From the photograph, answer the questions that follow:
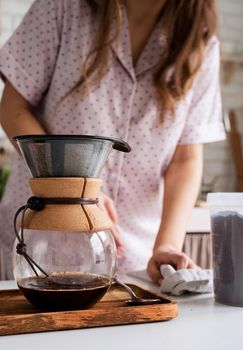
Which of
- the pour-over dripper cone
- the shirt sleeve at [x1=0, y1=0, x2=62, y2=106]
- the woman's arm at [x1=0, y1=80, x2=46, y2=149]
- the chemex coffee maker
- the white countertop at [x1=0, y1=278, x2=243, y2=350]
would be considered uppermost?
the shirt sleeve at [x1=0, y1=0, x2=62, y2=106]

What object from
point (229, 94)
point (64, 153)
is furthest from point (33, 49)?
point (229, 94)

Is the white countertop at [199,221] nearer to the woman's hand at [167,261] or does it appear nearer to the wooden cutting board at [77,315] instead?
the woman's hand at [167,261]

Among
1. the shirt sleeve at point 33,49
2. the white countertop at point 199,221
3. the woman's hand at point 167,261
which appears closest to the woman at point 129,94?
the shirt sleeve at point 33,49

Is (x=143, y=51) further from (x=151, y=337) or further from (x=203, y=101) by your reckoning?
(x=151, y=337)

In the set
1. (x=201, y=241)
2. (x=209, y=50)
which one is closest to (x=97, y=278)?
(x=209, y=50)

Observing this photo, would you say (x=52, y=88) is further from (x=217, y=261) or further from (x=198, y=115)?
(x=217, y=261)

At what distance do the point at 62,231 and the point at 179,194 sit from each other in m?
0.58

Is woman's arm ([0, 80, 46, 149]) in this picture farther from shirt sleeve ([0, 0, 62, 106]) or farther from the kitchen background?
the kitchen background

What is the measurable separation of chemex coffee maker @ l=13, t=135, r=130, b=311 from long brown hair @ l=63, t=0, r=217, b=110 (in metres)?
0.51

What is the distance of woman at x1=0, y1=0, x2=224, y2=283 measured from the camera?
113 cm

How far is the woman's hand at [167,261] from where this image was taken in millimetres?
881

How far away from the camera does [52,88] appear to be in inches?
45.3

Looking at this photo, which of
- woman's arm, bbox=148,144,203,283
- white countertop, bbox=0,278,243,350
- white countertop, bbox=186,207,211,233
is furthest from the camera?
white countertop, bbox=186,207,211,233

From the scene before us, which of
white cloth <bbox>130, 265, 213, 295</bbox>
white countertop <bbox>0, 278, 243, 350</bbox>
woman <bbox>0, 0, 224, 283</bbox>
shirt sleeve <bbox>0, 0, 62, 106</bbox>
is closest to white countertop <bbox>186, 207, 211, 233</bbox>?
woman <bbox>0, 0, 224, 283</bbox>
